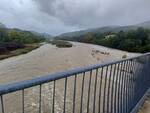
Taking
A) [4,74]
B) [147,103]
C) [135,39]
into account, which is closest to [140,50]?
[135,39]

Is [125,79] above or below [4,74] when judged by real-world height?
above

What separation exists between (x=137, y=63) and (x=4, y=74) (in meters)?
21.0

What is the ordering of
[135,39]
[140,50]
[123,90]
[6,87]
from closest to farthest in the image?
[6,87] → [123,90] → [140,50] → [135,39]

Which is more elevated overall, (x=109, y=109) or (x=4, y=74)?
(x=109, y=109)

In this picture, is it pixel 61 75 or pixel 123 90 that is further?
pixel 123 90

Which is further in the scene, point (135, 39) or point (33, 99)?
point (135, 39)

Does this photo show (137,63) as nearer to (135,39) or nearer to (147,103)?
(147,103)

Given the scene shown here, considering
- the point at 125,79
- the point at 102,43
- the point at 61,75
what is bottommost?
the point at 102,43

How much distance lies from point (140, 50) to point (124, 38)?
1379 centimetres

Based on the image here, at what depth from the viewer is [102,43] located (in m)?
89.6

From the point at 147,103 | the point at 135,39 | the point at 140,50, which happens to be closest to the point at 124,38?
the point at 135,39

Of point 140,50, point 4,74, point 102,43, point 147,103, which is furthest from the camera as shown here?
point 102,43

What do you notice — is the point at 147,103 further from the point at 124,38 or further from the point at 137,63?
the point at 124,38

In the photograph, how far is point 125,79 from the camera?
3.48 m
